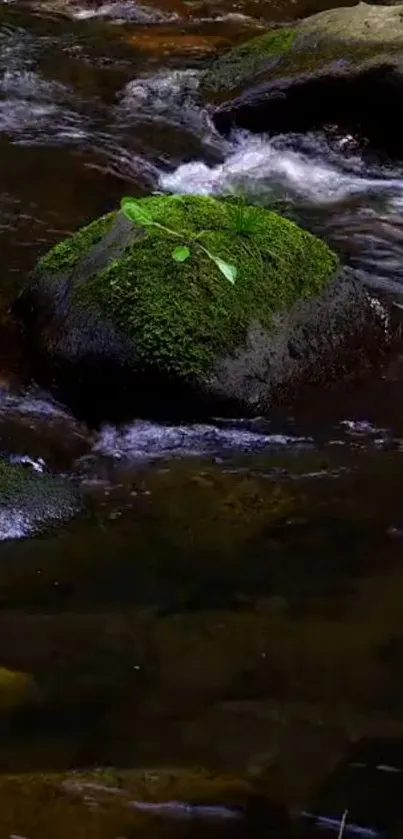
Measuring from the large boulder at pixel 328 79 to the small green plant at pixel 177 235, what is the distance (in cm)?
322

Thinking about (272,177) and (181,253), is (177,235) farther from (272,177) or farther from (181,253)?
(272,177)

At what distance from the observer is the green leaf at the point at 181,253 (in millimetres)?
4785

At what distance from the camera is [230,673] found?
3.29m

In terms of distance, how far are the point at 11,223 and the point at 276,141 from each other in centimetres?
242

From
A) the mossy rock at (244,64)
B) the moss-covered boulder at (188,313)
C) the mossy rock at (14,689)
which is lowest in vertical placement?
the mossy rock at (14,689)

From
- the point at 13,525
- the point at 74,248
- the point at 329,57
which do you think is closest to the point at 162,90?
the point at 329,57

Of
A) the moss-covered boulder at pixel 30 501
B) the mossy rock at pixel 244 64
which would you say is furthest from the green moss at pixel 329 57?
the moss-covered boulder at pixel 30 501

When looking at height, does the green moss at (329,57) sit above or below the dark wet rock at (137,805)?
above

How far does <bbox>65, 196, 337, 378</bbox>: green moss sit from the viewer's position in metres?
4.69

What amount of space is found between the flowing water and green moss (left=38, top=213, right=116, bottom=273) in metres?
0.39

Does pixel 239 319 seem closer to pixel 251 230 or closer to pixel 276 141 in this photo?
pixel 251 230

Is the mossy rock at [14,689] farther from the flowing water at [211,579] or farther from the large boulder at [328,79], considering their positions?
the large boulder at [328,79]

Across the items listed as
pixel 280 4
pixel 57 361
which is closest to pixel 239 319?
pixel 57 361

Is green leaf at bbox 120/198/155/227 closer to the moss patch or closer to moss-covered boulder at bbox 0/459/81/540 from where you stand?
moss-covered boulder at bbox 0/459/81/540
